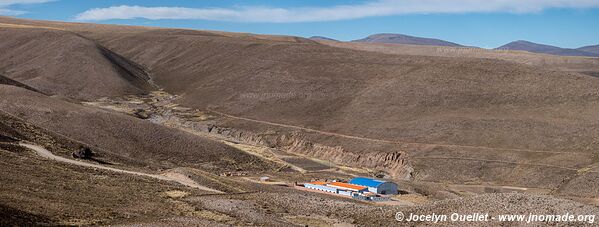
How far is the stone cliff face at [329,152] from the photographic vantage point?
255 feet

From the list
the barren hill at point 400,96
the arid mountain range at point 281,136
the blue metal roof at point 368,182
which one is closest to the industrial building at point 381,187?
the blue metal roof at point 368,182

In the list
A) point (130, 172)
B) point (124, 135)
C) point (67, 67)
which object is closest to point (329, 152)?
point (124, 135)

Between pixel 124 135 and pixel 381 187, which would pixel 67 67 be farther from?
pixel 381 187

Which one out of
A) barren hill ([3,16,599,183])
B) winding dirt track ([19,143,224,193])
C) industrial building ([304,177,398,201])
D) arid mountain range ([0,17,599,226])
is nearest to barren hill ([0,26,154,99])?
arid mountain range ([0,17,599,226])

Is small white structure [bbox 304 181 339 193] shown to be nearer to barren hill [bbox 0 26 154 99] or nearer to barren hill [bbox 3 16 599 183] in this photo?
barren hill [bbox 3 16 599 183]

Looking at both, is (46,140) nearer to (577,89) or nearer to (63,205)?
(63,205)

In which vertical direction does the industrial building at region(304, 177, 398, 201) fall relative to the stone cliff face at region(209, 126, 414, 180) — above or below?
above

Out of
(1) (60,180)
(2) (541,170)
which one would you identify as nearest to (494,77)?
(2) (541,170)

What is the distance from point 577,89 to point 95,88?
89.2 m

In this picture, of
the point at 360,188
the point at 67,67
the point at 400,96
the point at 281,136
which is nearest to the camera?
the point at 360,188

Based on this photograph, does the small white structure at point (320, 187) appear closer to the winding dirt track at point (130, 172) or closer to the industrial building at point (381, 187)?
the industrial building at point (381, 187)

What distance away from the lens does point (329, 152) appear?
84.4 metres

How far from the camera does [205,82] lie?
134m

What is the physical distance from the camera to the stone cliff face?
77.6 meters
